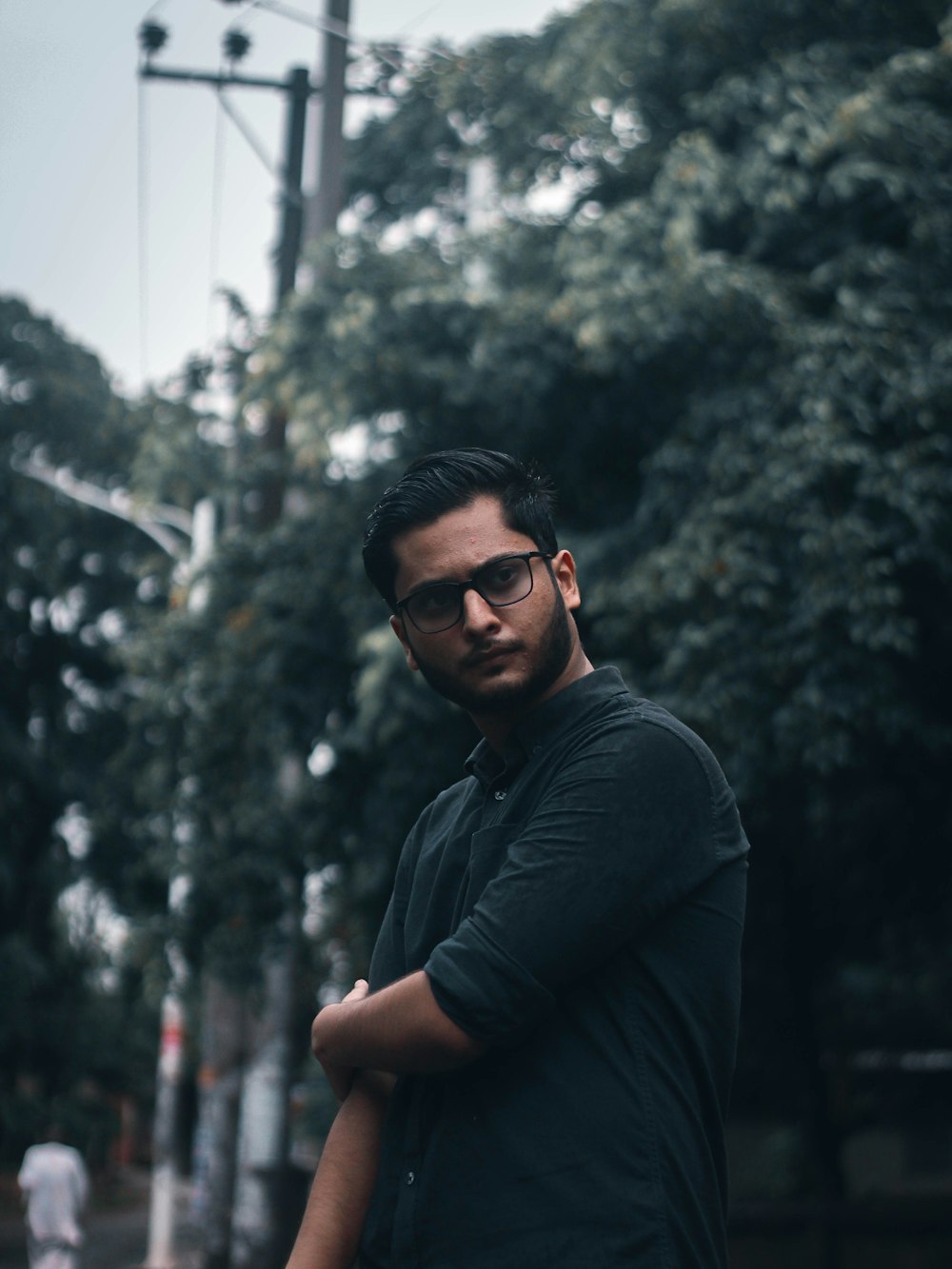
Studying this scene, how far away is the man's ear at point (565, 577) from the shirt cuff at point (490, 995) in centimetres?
48

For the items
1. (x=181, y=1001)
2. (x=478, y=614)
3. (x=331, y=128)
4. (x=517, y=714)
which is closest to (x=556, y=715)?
(x=517, y=714)

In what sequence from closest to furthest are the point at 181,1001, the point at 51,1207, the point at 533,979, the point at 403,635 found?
1. the point at 533,979
2. the point at 403,635
3. the point at 51,1207
4. the point at 181,1001

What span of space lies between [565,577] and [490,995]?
0.58m

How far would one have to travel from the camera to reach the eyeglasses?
6.11 feet

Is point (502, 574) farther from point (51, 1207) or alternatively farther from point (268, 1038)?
point (51, 1207)

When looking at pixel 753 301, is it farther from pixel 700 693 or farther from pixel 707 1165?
pixel 707 1165

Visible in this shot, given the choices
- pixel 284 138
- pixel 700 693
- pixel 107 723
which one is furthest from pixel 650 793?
pixel 107 723

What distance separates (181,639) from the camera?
9.95 metres

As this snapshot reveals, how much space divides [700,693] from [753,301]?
1911 millimetres

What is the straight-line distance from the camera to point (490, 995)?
1.62 metres

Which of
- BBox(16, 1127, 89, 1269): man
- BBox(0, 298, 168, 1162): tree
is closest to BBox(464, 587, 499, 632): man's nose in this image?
BBox(16, 1127, 89, 1269): man

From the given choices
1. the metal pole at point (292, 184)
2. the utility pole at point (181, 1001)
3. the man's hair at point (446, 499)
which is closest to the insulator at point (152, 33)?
the utility pole at point (181, 1001)

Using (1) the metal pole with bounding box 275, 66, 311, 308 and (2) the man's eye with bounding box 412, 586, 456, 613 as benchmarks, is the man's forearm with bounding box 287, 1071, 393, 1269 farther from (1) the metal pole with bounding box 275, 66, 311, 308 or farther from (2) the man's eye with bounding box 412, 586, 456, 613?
(1) the metal pole with bounding box 275, 66, 311, 308

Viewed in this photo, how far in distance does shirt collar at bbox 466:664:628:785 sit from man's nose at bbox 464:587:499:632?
12cm
